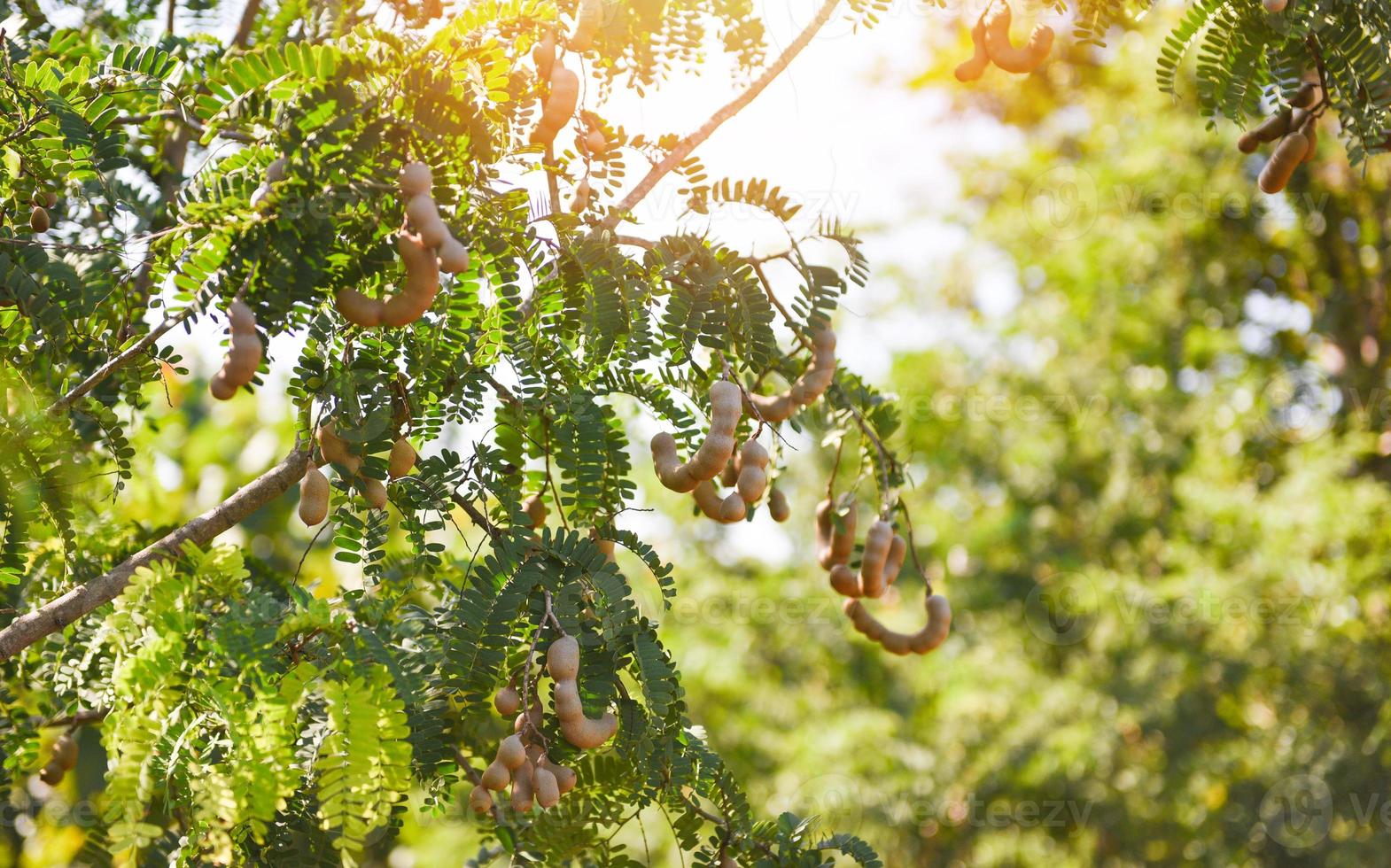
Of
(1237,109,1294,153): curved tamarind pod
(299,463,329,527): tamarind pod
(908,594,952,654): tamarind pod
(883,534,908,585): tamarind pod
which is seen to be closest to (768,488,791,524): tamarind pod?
(883,534,908,585): tamarind pod

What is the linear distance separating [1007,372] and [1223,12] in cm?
429

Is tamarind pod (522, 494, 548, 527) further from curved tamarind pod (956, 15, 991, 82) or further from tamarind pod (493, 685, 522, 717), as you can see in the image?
curved tamarind pod (956, 15, 991, 82)

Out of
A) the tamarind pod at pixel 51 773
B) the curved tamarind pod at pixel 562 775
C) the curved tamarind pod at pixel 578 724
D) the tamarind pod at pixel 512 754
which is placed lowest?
the curved tamarind pod at pixel 562 775

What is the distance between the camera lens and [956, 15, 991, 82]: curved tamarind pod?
71.8 inches

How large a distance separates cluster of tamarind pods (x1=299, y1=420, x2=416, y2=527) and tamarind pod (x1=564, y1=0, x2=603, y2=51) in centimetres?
53

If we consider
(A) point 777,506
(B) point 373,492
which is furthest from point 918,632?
(B) point 373,492

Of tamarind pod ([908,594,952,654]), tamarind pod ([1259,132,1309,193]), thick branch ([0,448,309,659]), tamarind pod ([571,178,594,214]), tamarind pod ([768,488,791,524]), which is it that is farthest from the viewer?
tamarind pod ([908,594,952,654])

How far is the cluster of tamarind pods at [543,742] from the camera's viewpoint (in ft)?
3.74

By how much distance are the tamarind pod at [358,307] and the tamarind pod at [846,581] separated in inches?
35.6

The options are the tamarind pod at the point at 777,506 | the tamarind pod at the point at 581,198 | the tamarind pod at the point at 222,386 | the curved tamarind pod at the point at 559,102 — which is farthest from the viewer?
the tamarind pod at the point at 777,506

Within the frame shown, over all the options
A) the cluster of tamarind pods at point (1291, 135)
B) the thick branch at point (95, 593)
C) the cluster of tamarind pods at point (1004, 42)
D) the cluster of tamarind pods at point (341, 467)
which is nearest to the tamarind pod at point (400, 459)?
the cluster of tamarind pods at point (341, 467)

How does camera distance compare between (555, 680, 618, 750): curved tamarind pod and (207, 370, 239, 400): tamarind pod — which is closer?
(207, 370, 239, 400): tamarind pod

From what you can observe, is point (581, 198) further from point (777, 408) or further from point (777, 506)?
point (777, 506)

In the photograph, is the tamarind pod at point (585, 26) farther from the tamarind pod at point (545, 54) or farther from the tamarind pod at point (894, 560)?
the tamarind pod at point (894, 560)
